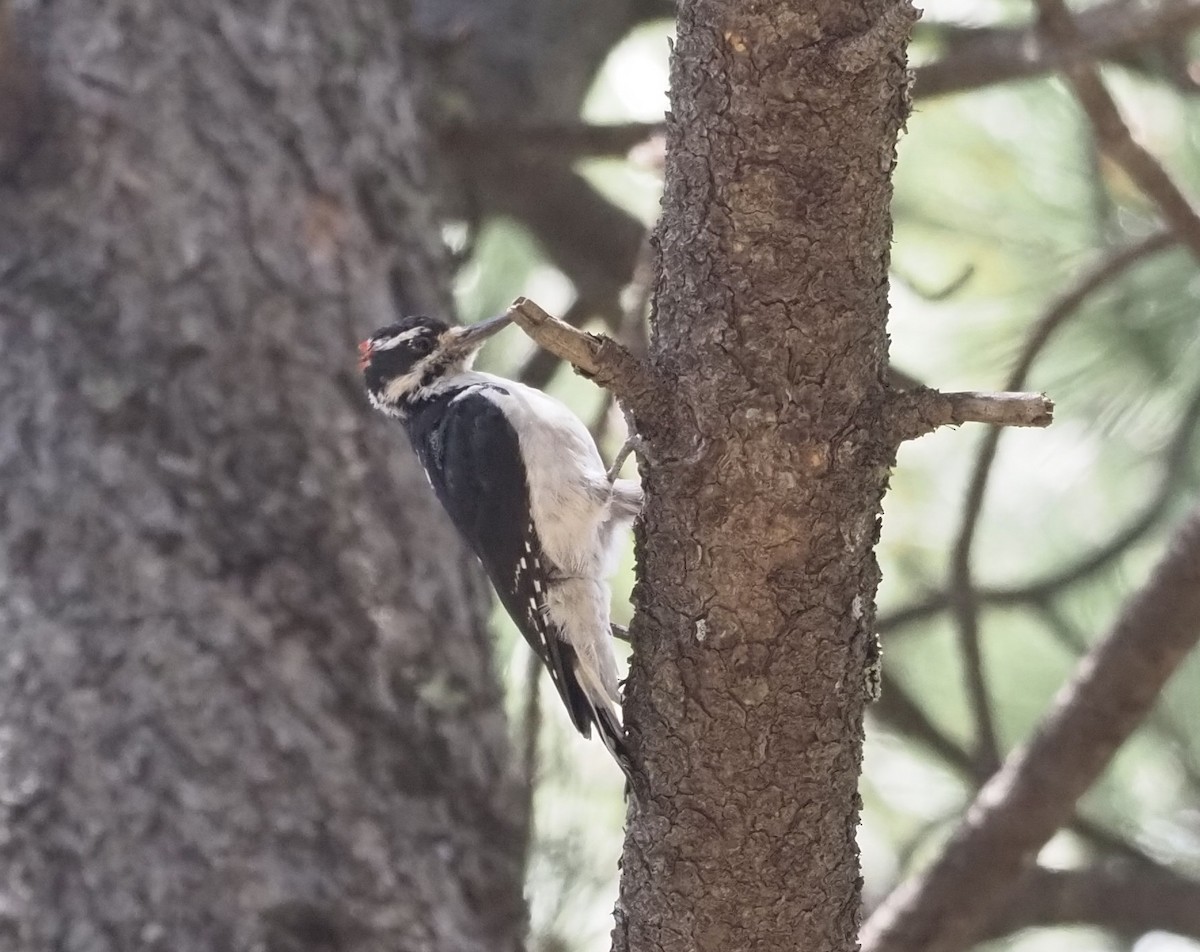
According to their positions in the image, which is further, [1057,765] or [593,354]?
[1057,765]

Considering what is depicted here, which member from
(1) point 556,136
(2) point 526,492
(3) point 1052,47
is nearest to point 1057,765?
(2) point 526,492

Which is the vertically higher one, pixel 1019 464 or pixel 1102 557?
pixel 1019 464

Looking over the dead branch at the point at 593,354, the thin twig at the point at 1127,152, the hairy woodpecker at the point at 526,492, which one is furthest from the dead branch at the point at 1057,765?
the dead branch at the point at 593,354

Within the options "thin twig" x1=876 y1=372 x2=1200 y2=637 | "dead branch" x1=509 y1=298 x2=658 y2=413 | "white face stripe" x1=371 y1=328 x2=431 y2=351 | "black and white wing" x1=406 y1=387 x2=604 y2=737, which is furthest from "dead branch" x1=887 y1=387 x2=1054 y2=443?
"thin twig" x1=876 y1=372 x2=1200 y2=637

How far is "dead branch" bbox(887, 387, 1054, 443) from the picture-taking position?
4.56 feet

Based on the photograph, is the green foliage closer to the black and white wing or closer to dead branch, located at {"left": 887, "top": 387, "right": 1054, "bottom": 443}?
the black and white wing

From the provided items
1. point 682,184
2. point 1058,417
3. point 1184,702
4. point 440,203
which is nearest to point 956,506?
point 1058,417

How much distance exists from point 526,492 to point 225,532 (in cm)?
56

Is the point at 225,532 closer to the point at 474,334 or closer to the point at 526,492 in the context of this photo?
the point at 526,492

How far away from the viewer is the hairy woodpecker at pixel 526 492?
98.7 inches

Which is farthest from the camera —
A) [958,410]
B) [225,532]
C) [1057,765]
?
[225,532]

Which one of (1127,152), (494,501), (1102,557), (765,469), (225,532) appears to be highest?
(1127,152)

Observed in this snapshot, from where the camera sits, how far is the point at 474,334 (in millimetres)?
2801

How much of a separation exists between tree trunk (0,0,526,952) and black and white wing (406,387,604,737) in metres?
0.08
